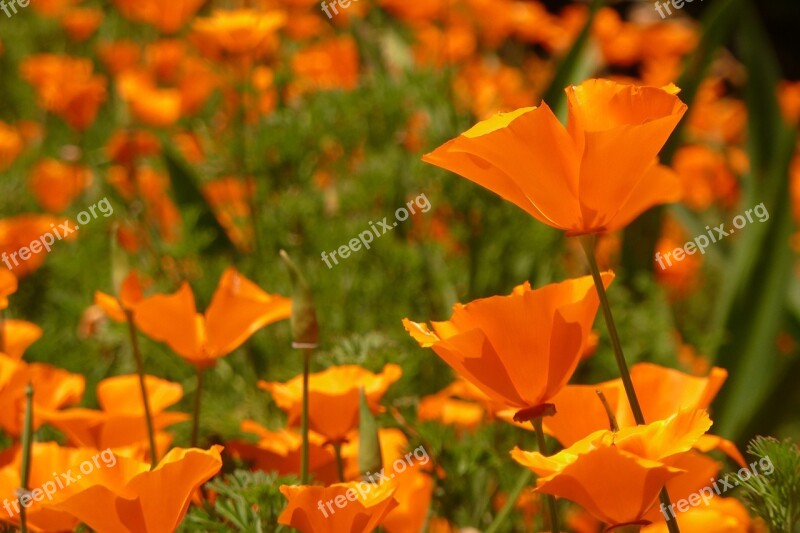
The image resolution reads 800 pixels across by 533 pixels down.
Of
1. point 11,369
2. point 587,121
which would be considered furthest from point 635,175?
point 11,369

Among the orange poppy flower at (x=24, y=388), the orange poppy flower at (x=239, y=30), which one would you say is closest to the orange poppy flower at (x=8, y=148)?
the orange poppy flower at (x=239, y=30)

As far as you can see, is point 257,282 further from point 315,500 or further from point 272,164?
point 315,500

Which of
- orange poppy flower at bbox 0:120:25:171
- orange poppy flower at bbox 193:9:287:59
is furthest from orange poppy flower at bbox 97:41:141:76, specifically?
orange poppy flower at bbox 193:9:287:59

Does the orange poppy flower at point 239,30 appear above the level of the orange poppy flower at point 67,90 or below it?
above

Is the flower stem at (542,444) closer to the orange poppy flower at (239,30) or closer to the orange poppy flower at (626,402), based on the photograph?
the orange poppy flower at (626,402)

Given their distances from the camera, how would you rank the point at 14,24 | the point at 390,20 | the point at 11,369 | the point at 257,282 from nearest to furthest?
1. the point at 11,369
2. the point at 257,282
3. the point at 390,20
4. the point at 14,24

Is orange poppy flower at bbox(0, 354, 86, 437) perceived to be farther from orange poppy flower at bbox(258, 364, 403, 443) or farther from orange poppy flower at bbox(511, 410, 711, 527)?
orange poppy flower at bbox(511, 410, 711, 527)
